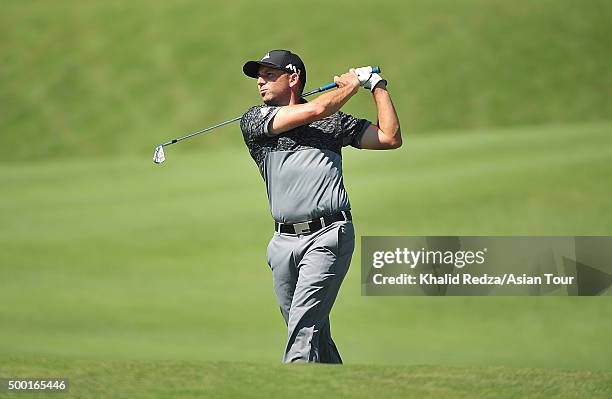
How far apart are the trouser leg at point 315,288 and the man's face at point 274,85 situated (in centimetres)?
88

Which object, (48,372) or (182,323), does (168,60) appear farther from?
(48,372)

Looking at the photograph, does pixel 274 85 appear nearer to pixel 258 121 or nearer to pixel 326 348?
pixel 258 121

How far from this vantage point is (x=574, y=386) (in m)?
5.95

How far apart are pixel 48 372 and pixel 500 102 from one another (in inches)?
842

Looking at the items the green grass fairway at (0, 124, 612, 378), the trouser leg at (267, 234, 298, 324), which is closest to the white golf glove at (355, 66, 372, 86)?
the trouser leg at (267, 234, 298, 324)

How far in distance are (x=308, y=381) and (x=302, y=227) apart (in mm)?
1165

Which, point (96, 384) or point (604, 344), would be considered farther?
point (604, 344)

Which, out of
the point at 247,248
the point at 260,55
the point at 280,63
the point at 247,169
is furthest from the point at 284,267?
the point at 260,55

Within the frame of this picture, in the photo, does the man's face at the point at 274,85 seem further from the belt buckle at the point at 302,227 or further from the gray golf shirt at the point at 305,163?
the belt buckle at the point at 302,227

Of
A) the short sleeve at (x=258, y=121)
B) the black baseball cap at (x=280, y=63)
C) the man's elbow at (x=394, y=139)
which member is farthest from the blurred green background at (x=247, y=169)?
the man's elbow at (x=394, y=139)

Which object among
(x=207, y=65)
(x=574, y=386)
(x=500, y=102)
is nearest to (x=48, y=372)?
(x=574, y=386)

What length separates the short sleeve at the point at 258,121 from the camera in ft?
22.1

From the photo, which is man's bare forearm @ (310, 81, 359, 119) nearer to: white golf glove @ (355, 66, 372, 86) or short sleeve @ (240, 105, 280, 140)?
white golf glove @ (355, 66, 372, 86)

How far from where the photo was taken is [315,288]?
665 centimetres
